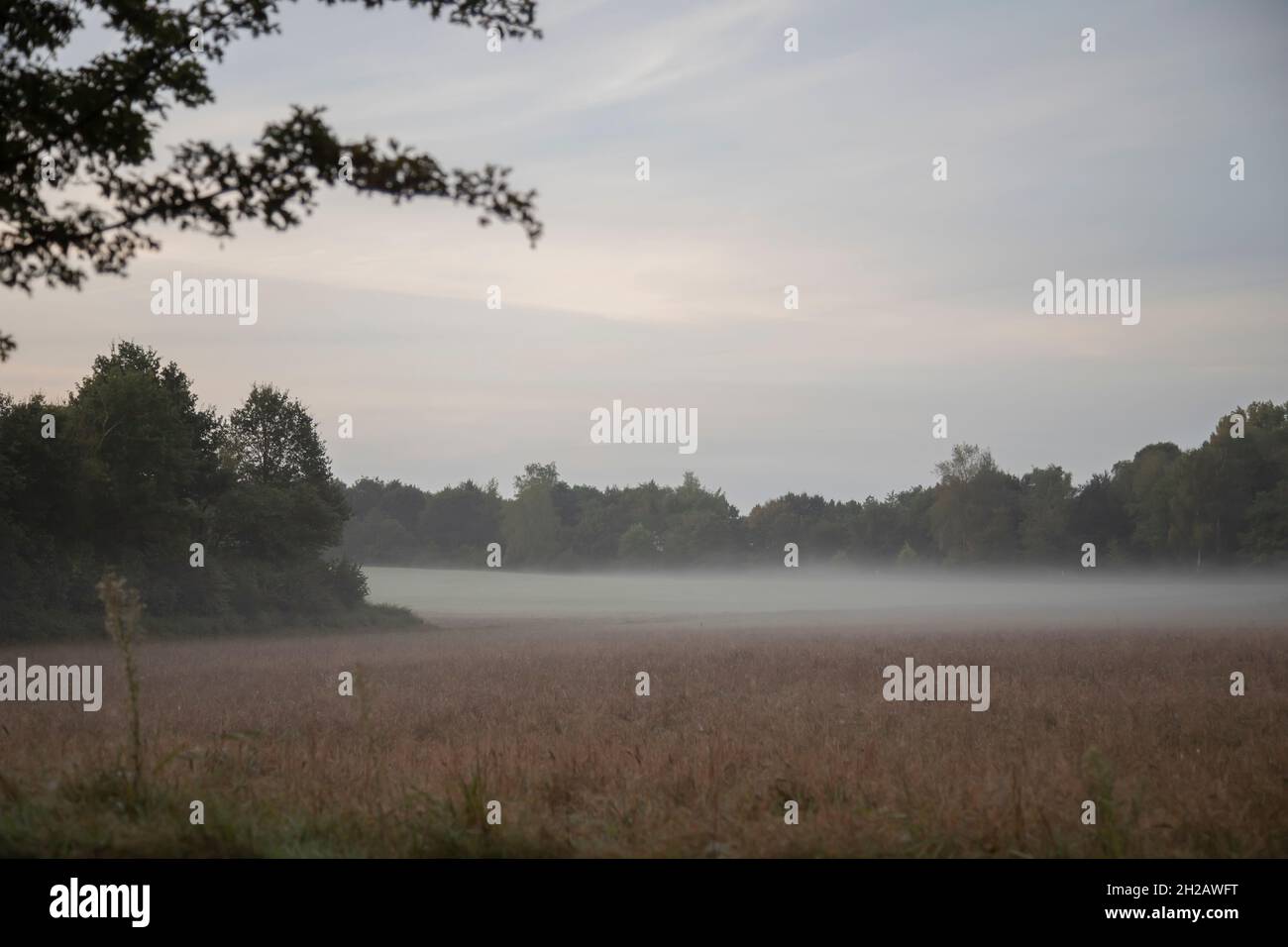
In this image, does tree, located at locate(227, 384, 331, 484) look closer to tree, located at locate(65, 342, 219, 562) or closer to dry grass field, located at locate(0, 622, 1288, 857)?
tree, located at locate(65, 342, 219, 562)

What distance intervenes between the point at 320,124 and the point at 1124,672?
55.6ft

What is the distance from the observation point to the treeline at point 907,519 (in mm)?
90062

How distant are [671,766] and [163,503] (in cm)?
3614

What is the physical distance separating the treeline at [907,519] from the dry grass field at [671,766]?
78.1m

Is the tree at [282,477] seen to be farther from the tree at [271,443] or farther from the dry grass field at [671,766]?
the dry grass field at [671,766]

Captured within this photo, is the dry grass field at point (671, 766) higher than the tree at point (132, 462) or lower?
lower

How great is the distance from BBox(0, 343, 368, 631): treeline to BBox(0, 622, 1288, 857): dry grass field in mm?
18433

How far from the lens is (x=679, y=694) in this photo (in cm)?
1672

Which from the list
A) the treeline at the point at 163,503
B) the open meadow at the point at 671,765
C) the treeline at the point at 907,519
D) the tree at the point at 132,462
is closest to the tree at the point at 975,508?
the treeline at the point at 907,519

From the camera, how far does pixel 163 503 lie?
131ft

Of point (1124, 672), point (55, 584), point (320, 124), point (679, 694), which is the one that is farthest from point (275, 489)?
point (320, 124)

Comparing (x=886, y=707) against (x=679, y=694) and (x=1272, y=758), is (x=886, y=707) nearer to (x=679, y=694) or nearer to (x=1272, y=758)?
(x=679, y=694)

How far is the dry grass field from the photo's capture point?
20.9 feet

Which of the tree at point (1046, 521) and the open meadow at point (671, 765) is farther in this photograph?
the tree at point (1046, 521)
